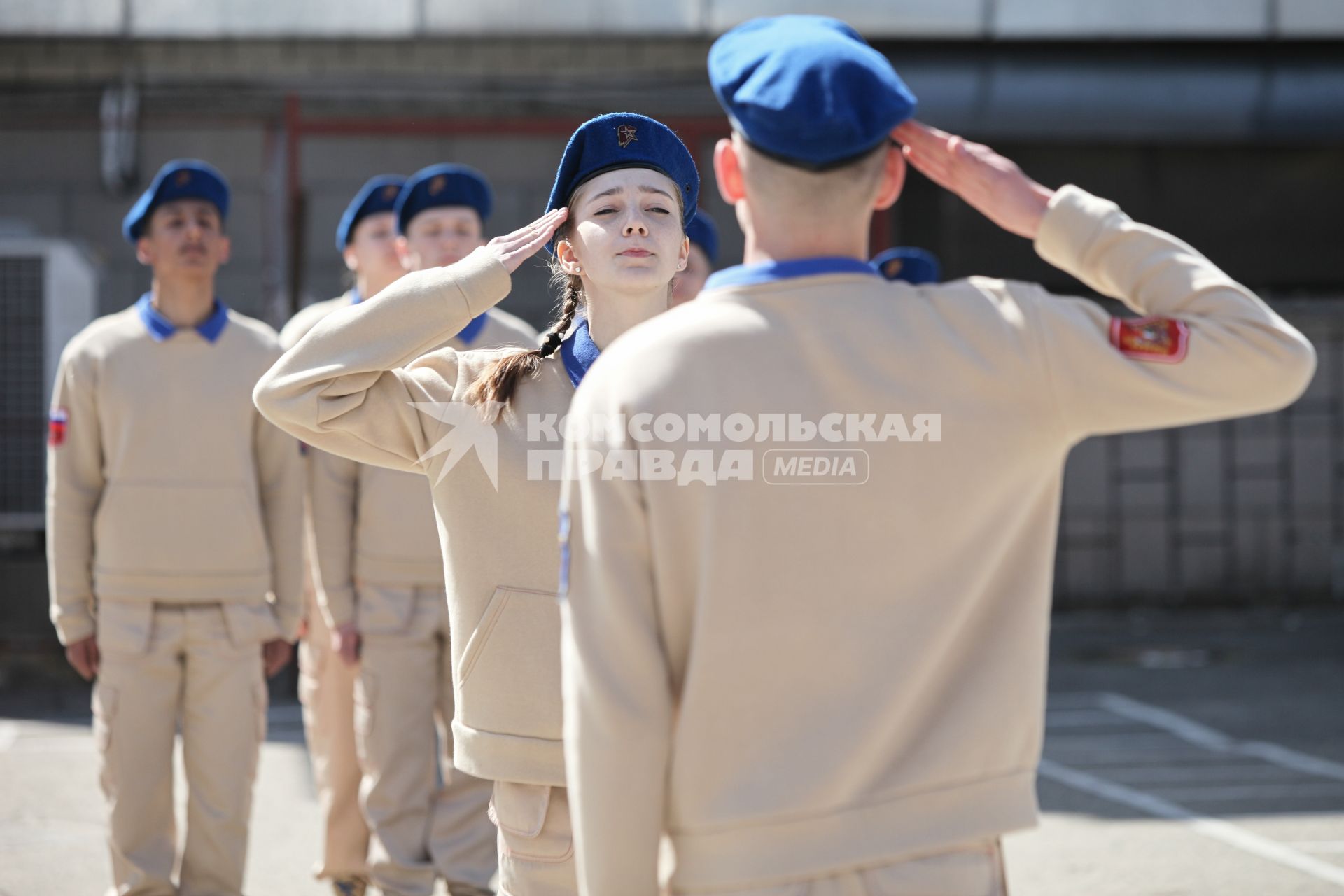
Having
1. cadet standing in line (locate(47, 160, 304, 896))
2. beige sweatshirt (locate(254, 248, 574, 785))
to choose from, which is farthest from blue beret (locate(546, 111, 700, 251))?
cadet standing in line (locate(47, 160, 304, 896))

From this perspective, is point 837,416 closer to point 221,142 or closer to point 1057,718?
point 1057,718

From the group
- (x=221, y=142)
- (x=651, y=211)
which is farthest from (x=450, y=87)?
(x=651, y=211)

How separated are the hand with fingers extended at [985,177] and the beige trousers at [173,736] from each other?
10.6 ft

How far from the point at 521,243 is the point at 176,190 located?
2.64 metres

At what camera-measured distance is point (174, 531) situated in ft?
15.3

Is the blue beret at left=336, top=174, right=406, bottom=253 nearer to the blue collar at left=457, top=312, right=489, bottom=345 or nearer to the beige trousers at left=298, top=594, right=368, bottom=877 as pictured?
the blue collar at left=457, top=312, right=489, bottom=345

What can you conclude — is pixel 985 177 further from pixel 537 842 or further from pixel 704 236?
pixel 704 236

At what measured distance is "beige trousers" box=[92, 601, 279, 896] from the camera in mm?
4551

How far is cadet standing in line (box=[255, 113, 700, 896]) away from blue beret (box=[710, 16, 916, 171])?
80cm

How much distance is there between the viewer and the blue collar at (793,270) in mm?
1888

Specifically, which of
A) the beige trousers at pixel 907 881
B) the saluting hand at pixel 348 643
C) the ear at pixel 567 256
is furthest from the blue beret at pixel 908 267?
the beige trousers at pixel 907 881

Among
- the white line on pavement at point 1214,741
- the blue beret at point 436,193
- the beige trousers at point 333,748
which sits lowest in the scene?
the white line on pavement at point 1214,741

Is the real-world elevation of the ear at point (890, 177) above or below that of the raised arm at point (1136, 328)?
above

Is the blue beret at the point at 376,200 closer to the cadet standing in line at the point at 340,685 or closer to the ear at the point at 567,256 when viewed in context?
the cadet standing in line at the point at 340,685
